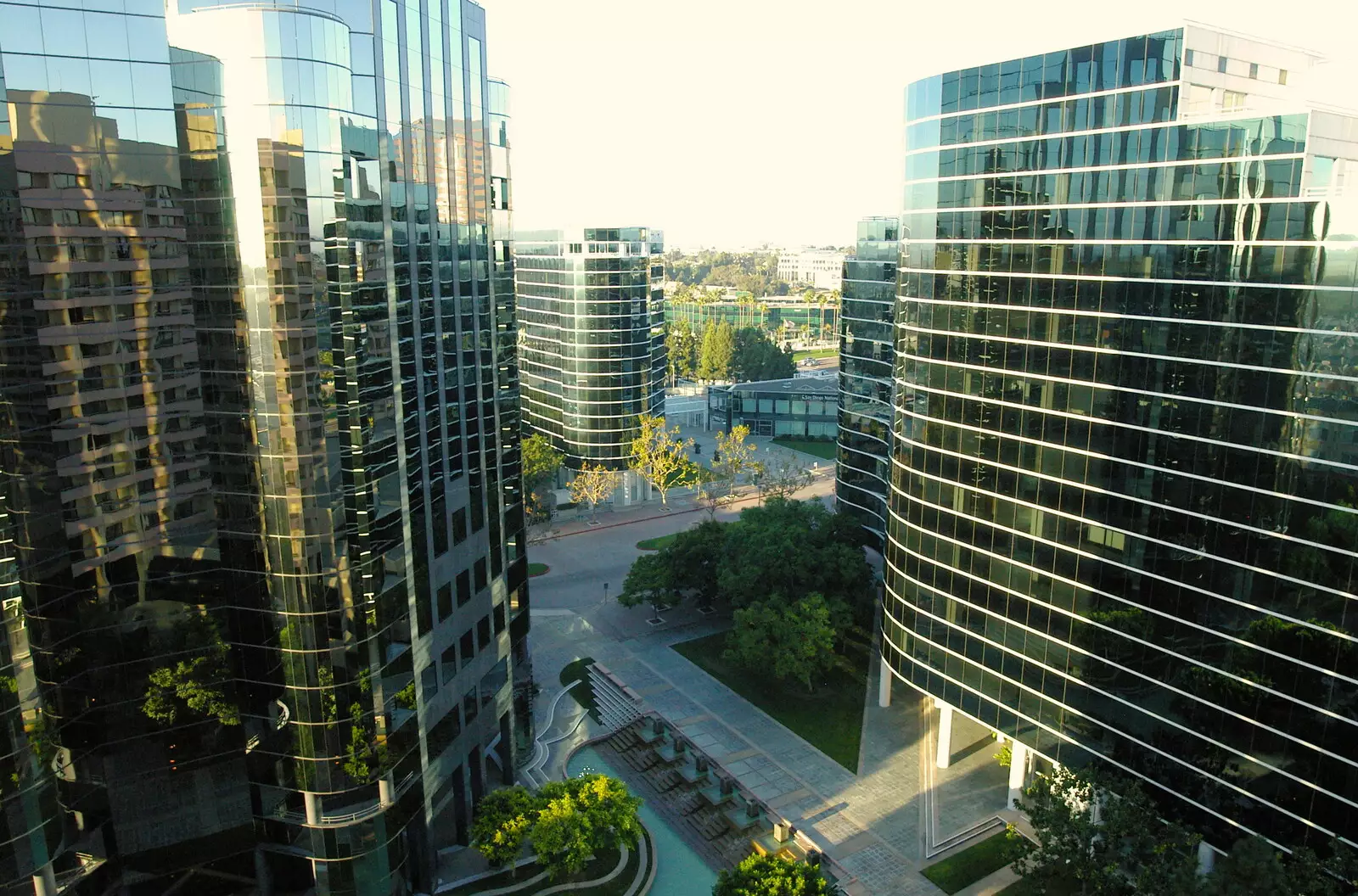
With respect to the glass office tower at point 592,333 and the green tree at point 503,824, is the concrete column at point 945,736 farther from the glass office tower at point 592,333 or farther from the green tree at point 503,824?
the glass office tower at point 592,333

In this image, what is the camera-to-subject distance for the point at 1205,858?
131ft

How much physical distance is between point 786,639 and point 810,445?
71178 millimetres

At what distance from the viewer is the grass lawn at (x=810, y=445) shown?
401ft

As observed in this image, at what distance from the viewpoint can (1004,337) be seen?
147ft

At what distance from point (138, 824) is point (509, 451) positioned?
23.5 meters

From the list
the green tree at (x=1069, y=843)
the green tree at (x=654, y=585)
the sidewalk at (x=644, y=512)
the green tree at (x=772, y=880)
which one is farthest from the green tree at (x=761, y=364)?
the green tree at (x=772, y=880)

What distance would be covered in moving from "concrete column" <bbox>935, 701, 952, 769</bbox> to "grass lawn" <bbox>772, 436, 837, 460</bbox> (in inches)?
2777

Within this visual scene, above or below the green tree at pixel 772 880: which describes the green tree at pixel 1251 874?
above

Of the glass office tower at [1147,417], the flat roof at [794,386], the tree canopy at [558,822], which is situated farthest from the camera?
the flat roof at [794,386]

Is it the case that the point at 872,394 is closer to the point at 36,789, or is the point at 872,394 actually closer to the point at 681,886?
the point at 681,886

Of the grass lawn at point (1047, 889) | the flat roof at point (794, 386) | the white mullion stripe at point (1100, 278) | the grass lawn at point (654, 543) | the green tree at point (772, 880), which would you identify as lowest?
the grass lawn at point (1047, 889)

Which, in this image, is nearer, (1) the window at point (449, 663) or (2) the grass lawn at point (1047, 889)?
(2) the grass lawn at point (1047, 889)

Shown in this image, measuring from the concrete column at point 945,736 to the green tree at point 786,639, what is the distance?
8.66 meters

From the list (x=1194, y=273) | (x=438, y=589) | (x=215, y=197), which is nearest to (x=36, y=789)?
(x=438, y=589)
